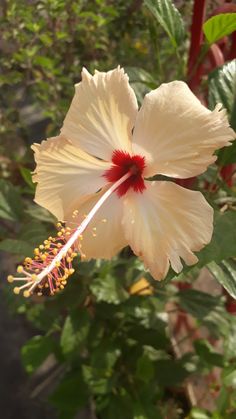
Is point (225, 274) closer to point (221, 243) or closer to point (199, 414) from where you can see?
point (221, 243)

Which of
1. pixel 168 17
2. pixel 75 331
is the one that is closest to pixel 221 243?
pixel 168 17

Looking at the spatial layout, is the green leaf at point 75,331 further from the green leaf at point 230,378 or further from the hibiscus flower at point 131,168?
the hibiscus flower at point 131,168

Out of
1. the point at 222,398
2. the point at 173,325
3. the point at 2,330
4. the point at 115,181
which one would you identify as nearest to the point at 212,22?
the point at 115,181

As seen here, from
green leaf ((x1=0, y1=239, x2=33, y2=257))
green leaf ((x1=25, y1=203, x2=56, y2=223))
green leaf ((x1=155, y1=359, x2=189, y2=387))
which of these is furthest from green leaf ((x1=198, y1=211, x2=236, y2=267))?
green leaf ((x1=155, y1=359, x2=189, y2=387))

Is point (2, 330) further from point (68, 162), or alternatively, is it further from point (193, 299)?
point (68, 162)

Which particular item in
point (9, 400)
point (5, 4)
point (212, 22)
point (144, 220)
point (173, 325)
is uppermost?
point (5, 4)

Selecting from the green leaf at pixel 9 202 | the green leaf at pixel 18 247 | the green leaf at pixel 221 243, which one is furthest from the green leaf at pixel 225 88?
the green leaf at pixel 9 202
